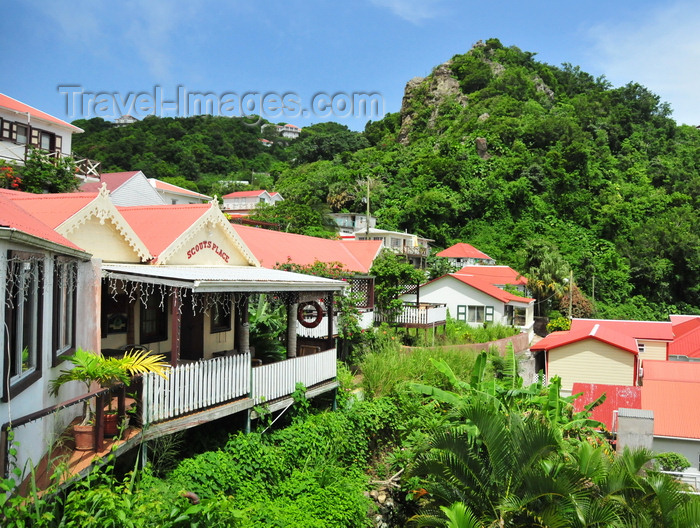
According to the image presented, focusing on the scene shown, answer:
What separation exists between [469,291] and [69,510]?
31.5m

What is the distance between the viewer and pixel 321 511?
380 inches

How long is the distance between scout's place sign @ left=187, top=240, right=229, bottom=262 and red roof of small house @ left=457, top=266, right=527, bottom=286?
30353mm

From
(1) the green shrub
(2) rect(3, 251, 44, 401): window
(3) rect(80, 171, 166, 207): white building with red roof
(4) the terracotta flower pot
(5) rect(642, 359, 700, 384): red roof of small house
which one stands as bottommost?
(1) the green shrub

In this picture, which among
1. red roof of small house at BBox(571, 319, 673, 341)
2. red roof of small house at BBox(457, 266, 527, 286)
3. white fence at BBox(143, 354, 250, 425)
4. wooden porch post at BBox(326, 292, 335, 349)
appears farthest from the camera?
red roof of small house at BBox(457, 266, 527, 286)

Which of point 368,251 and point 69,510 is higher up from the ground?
point 368,251

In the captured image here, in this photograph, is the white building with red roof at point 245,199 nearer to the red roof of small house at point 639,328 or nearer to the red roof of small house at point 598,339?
the red roof of small house at point 639,328

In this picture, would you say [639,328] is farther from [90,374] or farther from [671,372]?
[90,374]

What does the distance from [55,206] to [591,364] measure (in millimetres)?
22362

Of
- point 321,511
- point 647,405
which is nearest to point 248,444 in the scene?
point 321,511

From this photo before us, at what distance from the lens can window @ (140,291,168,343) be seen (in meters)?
12.6

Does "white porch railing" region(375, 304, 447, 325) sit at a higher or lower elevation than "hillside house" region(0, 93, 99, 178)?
lower

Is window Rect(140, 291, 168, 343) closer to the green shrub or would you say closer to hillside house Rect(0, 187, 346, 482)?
hillside house Rect(0, 187, 346, 482)

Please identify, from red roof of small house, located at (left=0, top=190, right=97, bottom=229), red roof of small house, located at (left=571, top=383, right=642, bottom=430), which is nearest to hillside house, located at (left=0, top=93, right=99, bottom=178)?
Answer: red roof of small house, located at (left=0, top=190, right=97, bottom=229)

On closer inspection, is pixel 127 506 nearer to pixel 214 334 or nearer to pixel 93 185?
pixel 214 334
